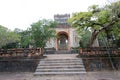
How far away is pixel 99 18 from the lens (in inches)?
469

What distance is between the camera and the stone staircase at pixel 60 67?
10.4 meters

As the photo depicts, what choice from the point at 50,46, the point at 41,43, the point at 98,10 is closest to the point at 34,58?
the point at 98,10

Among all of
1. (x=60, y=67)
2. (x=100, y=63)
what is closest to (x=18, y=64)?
(x=60, y=67)

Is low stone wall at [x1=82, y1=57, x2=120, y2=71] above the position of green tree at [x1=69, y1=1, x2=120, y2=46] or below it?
below

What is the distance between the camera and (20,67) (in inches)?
469

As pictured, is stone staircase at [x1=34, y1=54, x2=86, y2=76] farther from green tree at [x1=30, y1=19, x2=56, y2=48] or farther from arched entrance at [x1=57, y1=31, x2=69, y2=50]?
arched entrance at [x1=57, y1=31, x2=69, y2=50]

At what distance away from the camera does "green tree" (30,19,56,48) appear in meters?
20.9

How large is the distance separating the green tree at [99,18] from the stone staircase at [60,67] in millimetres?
2715

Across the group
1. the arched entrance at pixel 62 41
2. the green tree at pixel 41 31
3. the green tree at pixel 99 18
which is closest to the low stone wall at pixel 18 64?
the green tree at pixel 99 18

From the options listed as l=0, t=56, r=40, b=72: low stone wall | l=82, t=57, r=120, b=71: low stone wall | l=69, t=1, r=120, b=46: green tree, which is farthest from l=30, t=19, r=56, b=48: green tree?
l=82, t=57, r=120, b=71: low stone wall

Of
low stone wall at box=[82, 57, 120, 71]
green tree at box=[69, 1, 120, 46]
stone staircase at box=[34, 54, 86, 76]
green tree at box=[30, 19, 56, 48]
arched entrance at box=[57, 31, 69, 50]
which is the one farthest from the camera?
arched entrance at box=[57, 31, 69, 50]

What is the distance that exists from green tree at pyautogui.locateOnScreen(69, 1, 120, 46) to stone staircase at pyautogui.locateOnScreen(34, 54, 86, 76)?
2.71 meters

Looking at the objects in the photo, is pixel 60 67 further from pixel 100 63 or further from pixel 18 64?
pixel 18 64

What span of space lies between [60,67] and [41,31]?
10571 millimetres
